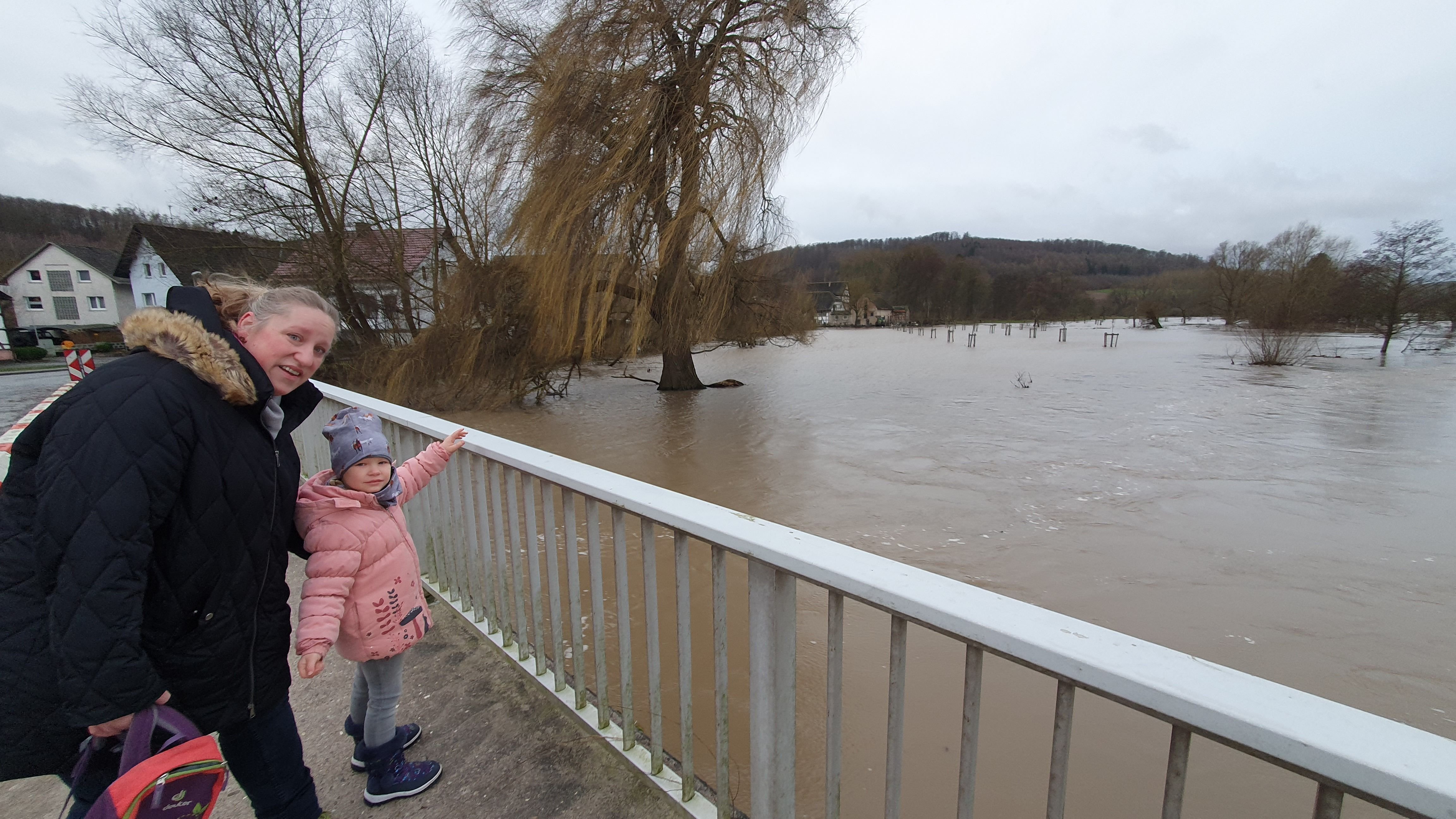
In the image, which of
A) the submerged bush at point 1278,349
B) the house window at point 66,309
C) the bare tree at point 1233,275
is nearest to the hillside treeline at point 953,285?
the bare tree at point 1233,275

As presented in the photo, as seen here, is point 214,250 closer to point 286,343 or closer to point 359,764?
point 359,764

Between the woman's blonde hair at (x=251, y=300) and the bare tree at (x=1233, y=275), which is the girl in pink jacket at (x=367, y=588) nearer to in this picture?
the woman's blonde hair at (x=251, y=300)

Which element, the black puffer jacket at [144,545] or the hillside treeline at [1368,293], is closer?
the black puffer jacket at [144,545]

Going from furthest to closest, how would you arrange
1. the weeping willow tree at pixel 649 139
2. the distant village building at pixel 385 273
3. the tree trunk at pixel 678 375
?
the tree trunk at pixel 678 375, the distant village building at pixel 385 273, the weeping willow tree at pixel 649 139

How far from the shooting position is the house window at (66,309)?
158ft

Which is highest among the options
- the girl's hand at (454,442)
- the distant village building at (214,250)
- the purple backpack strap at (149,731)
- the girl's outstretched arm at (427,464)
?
the distant village building at (214,250)

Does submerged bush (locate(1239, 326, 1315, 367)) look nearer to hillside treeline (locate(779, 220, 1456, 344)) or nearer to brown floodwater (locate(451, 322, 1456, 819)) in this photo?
hillside treeline (locate(779, 220, 1456, 344))

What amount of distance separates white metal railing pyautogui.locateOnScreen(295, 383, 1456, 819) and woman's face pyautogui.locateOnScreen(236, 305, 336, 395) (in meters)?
0.72

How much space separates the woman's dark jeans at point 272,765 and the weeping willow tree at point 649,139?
420 inches

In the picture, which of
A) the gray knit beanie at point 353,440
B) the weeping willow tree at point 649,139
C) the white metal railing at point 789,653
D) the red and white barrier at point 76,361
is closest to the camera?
the white metal railing at point 789,653

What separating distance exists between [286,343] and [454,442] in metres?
0.89

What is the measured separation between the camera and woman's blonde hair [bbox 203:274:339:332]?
60.2 inches

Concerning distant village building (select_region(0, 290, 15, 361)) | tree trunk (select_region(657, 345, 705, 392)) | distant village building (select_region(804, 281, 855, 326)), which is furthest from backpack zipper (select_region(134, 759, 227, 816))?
distant village building (select_region(804, 281, 855, 326))

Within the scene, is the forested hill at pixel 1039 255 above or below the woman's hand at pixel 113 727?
above
